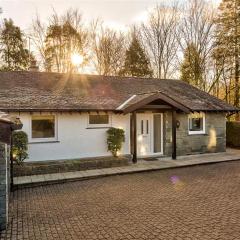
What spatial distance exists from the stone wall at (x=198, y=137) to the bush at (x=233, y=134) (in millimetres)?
2338

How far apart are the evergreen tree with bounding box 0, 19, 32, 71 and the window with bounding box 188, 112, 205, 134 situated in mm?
20166

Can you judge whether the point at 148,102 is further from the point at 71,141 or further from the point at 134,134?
the point at 71,141

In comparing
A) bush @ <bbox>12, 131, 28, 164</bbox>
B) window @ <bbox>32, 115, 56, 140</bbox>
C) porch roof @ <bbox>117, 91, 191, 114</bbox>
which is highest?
porch roof @ <bbox>117, 91, 191, 114</bbox>

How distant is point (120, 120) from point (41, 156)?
432cm

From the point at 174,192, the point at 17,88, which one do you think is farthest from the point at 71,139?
the point at 174,192

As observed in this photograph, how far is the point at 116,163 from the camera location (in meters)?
13.7

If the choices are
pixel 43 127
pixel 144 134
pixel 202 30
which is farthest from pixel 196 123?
pixel 202 30

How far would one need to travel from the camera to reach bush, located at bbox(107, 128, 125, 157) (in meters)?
14.5

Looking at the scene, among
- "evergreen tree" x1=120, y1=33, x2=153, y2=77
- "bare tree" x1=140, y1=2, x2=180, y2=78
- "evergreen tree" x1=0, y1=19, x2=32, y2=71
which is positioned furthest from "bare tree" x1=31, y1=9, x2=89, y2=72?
"bare tree" x1=140, y1=2, x2=180, y2=78

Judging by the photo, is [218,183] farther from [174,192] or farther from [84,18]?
[84,18]

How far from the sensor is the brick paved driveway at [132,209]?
6.46 m

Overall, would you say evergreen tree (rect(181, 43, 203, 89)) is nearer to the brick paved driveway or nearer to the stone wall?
the stone wall

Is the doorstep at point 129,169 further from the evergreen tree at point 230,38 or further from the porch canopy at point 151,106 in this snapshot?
the evergreen tree at point 230,38

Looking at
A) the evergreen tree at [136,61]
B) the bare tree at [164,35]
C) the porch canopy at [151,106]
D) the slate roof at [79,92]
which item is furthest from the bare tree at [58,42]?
the porch canopy at [151,106]
